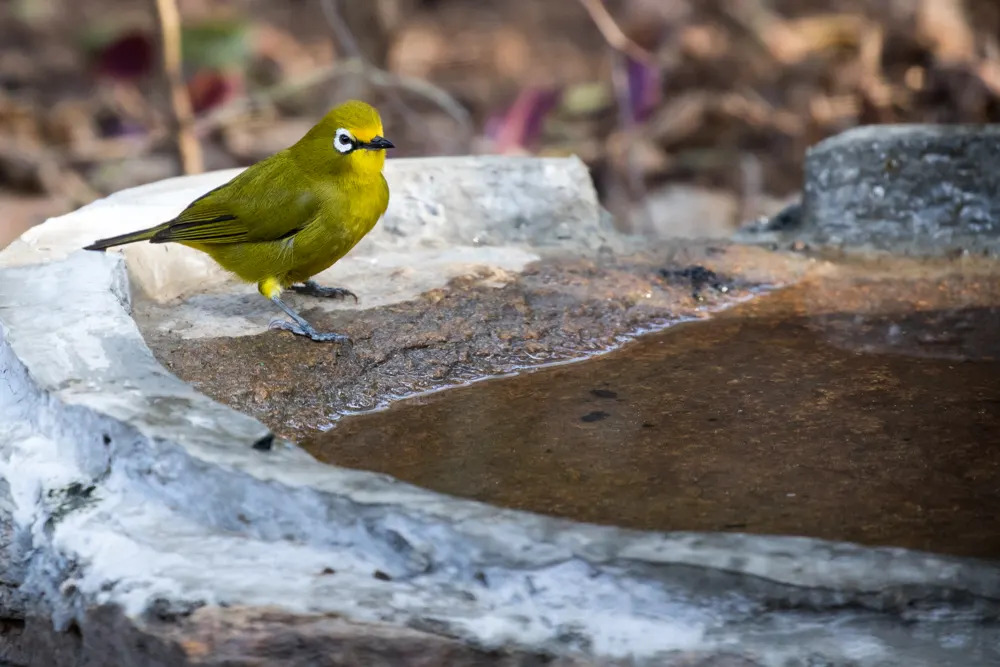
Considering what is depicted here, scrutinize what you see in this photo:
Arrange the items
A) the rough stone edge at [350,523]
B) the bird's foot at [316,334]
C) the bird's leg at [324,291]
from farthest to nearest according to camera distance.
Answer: the bird's leg at [324,291] → the bird's foot at [316,334] → the rough stone edge at [350,523]

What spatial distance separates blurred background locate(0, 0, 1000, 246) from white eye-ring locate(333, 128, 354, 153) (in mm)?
2020

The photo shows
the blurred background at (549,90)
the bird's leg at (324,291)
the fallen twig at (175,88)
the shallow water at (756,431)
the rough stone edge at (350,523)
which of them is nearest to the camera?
the rough stone edge at (350,523)

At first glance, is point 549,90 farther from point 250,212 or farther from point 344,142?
point 250,212

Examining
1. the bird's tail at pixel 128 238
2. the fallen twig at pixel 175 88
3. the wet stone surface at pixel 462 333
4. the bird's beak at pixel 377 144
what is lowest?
the wet stone surface at pixel 462 333

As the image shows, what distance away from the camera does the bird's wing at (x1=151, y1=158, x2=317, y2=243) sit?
3.39 metres

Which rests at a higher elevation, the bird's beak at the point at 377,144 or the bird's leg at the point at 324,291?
the bird's beak at the point at 377,144

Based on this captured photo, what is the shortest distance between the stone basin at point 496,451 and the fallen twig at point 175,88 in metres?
1.93

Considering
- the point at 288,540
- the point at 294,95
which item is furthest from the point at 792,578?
the point at 294,95

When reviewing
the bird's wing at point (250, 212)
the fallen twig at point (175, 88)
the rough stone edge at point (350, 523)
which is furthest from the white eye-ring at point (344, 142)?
the fallen twig at point (175, 88)

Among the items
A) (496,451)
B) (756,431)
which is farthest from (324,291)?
(756,431)

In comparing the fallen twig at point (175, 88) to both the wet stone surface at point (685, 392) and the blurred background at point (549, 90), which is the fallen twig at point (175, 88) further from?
the wet stone surface at point (685, 392)

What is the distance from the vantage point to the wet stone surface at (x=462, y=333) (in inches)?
116

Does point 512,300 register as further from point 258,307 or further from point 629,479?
point 629,479

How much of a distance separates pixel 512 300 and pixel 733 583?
165 cm
